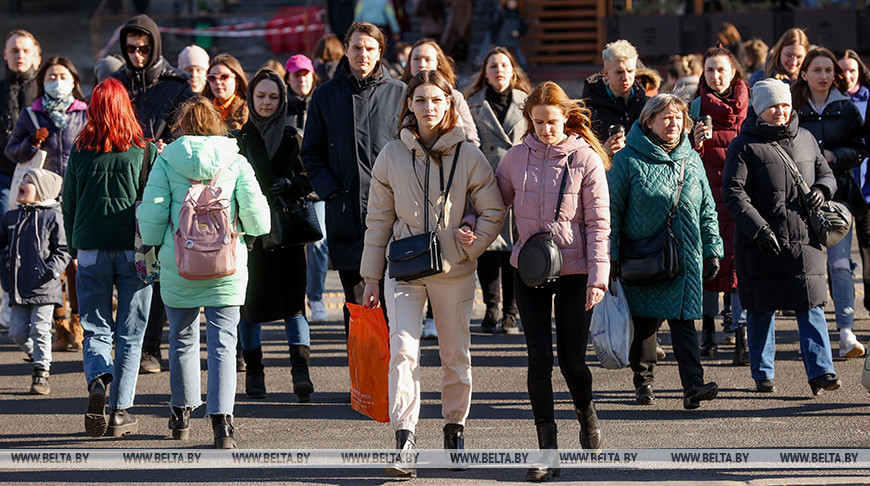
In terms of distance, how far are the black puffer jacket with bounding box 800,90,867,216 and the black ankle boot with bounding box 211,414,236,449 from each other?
475 centimetres

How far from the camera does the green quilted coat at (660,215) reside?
7.43 meters

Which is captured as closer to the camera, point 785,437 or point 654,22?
point 785,437

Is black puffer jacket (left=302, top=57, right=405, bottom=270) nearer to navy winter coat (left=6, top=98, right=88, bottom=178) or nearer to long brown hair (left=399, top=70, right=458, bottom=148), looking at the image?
long brown hair (left=399, top=70, right=458, bottom=148)

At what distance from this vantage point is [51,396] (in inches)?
327

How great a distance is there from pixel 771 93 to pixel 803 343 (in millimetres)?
1544

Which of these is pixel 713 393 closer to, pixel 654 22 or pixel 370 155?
pixel 370 155

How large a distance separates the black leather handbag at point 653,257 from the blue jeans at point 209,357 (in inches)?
90.9

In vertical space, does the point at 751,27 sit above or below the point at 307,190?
above

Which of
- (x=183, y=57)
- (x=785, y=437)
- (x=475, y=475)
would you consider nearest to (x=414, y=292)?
(x=475, y=475)

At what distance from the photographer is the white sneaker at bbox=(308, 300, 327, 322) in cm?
1085

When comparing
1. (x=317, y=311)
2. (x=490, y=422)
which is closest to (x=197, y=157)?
(x=490, y=422)

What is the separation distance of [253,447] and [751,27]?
16471mm

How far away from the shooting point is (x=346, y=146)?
7.83 m

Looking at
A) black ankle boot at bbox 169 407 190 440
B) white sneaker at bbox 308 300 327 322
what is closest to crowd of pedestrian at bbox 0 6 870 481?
black ankle boot at bbox 169 407 190 440
